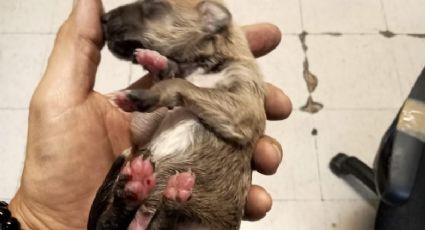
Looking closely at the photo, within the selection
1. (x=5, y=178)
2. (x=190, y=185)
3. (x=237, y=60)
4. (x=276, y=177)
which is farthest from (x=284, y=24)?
(x=190, y=185)

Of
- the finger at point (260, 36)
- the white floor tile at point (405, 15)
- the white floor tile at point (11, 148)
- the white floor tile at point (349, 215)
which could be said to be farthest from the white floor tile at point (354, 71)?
the white floor tile at point (11, 148)

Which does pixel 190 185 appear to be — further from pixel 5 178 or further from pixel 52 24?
pixel 52 24

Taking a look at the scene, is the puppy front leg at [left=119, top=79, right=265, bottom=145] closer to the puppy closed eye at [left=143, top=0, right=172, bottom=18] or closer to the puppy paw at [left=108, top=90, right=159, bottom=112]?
the puppy paw at [left=108, top=90, right=159, bottom=112]

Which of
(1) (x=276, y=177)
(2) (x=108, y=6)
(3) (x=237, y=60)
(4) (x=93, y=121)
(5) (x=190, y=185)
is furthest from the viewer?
(2) (x=108, y=6)

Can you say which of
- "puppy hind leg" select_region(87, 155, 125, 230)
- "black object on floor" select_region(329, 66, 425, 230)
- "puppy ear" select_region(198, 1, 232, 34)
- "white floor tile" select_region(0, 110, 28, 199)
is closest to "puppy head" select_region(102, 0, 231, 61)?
"puppy ear" select_region(198, 1, 232, 34)

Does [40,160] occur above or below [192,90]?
below

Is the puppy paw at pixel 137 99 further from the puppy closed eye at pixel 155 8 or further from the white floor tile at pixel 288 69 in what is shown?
the white floor tile at pixel 288 69
